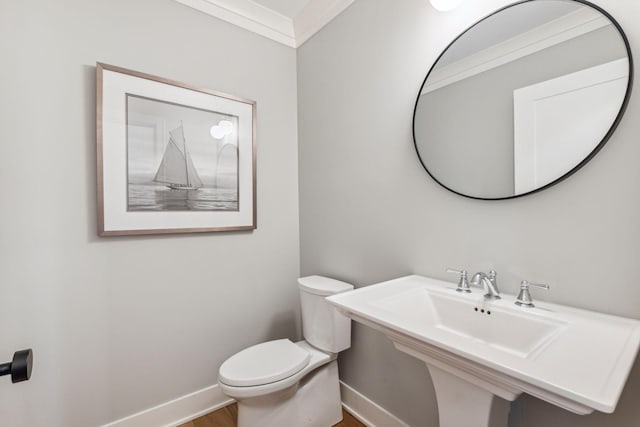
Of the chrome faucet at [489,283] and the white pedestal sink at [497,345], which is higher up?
the chrome faucet at [489,283]

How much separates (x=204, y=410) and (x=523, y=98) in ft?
7.33

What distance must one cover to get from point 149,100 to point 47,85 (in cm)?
40

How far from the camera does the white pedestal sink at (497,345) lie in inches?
22.3

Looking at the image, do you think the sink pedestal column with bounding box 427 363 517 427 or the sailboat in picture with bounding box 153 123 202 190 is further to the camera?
the sailboat in picture with bounding box 153 123 202 190

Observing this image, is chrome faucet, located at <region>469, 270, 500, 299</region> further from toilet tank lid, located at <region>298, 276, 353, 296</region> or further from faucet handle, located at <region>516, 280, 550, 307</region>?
toilet tank lid, located at <region>298, 276, 353, 296</region>

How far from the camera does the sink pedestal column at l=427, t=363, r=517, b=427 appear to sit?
0.84 metres

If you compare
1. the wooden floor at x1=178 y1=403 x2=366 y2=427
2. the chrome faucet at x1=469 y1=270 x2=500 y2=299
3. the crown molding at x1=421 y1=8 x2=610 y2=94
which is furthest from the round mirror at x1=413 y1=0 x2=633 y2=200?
the wooden floor at x1=178 y1=403 x2=366 y2=427

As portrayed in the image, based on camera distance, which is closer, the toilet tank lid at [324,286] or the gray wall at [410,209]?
the gray wall at [410,209]

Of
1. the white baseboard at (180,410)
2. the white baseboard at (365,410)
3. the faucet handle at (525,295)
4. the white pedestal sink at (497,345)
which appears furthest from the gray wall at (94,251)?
the faucet handle at (525,295)

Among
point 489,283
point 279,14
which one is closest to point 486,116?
point 489,283

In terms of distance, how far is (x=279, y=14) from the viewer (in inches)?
77.3

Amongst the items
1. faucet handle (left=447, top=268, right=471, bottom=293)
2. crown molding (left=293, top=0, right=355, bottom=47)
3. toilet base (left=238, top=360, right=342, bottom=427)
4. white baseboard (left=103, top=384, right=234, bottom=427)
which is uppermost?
crown molding (left=293, top=0, right=355, bottom=47)

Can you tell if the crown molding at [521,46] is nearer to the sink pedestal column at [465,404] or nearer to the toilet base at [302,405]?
the sink pedestal column at [465,404]

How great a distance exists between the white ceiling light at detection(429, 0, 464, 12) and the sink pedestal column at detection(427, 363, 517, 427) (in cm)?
137
